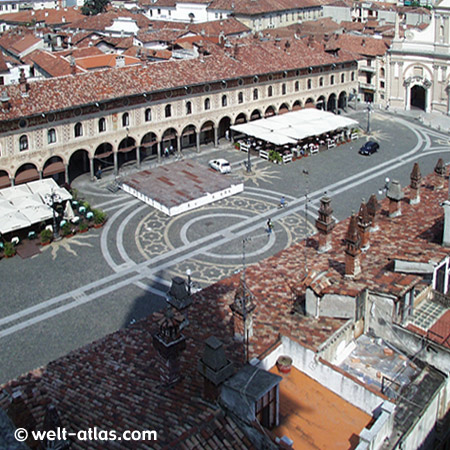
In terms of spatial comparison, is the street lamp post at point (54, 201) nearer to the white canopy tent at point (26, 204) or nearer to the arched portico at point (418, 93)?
the white canopy tent at point (26, 204)

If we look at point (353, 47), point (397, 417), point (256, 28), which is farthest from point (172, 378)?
point (256, 28)

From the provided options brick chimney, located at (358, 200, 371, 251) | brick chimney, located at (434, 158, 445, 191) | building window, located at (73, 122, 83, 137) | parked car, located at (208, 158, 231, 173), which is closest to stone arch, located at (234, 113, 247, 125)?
parked car, located at (208, 158, 231, 173)

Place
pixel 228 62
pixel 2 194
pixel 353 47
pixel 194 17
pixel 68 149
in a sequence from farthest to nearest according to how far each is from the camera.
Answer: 1. pixel 194 17
2. pixel 353 47
3. pixel 228 62
4. pixel 68 149
5. pixel 2 194

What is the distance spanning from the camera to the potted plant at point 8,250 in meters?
42.6

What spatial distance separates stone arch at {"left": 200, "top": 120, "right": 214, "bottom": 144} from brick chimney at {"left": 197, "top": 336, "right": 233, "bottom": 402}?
155 feet

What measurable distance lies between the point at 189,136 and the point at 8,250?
89.2 feet

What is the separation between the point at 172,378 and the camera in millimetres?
20469

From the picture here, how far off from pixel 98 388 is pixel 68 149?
34.5 m

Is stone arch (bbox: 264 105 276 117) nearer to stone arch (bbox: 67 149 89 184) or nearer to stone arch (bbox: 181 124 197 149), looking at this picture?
stone arch (bbox: 181 124 197 149)

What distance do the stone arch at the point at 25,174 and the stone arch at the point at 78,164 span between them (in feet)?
13.8

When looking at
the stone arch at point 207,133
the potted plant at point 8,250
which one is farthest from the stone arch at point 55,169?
the stone arch at point 207,133

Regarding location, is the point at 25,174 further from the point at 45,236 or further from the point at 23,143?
the point at 45,236

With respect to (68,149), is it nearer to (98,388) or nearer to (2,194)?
(2,194)

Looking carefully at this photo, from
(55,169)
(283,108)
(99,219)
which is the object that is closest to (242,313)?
(99,219)
